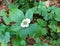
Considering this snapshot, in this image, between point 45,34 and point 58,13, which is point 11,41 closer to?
point 45,34

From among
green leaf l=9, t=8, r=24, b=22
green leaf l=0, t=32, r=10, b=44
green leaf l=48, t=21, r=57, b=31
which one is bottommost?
green leaf l=0, t=32, r=10, b=44

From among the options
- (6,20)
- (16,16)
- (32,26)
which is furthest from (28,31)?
(6,20)

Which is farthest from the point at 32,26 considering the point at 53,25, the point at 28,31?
the point at 53,25

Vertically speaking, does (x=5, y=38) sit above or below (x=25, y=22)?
below

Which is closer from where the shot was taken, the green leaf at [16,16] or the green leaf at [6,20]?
the green leaf at [16,16]

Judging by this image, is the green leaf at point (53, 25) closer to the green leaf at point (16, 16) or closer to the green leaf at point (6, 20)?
the green leaf at point (16, 16)

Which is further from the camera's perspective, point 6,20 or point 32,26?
point 6,20

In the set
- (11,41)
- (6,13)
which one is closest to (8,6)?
(6,13)

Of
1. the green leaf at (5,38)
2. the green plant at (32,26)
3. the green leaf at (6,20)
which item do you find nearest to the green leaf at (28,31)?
the green plant at (32,26)

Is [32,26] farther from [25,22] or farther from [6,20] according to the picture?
[6,20]

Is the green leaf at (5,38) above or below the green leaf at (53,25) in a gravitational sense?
below

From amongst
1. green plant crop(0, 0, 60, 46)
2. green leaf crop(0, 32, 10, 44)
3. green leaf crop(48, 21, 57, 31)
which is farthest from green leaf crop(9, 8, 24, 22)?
green leaf crop(48, 21, 57, 31)

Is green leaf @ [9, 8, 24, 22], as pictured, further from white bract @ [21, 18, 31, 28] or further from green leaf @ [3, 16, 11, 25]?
green leaf @ [3, 16, 11, 25]
